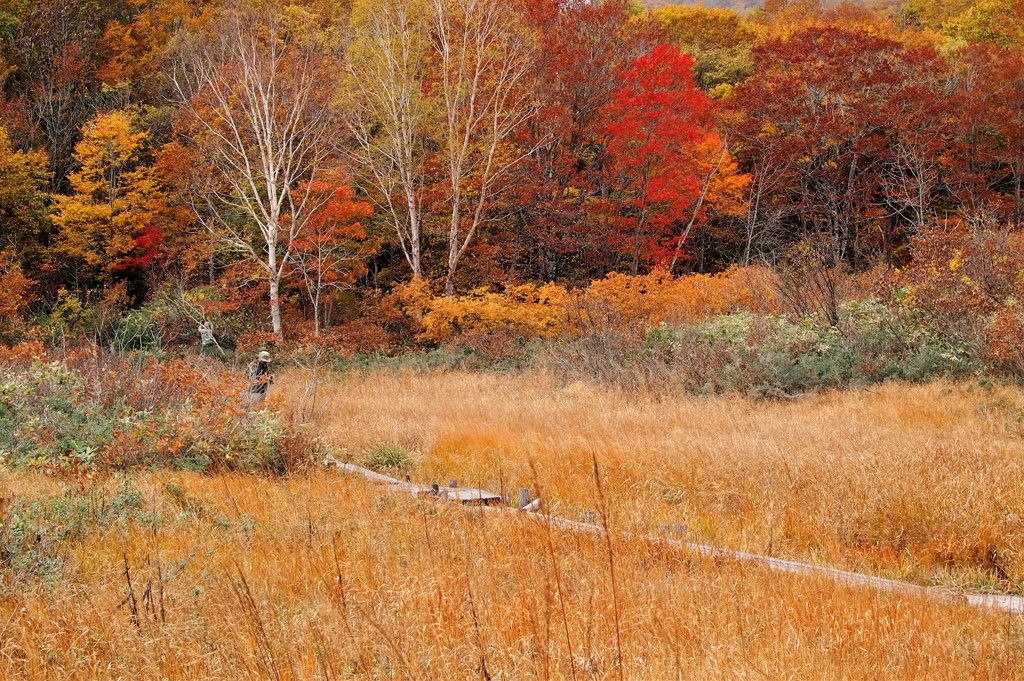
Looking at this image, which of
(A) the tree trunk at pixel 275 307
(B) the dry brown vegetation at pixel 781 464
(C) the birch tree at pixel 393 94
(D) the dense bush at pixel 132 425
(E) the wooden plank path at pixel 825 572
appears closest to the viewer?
(E) the wooden plank path at pixel 825 572

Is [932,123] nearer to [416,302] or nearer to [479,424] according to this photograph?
[416,302]

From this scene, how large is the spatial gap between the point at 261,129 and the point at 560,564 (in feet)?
78.5

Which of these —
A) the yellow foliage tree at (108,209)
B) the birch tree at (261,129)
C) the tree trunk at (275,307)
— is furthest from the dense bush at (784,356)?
the yellow foliage tree at (108,209)

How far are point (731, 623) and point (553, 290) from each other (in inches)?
781

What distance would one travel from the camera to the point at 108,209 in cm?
→ 2550

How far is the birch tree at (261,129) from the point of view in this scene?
2372 centimetres

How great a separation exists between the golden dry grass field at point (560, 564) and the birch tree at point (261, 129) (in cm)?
1589

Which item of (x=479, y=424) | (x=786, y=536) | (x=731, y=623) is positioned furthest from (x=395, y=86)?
(x=731, y=623)

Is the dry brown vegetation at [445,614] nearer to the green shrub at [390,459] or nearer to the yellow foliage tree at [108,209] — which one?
the green shrub at [390,459]

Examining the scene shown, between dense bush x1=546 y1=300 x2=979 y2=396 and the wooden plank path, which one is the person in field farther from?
dense bush x1=546 y1=300 x2=979 y2=396

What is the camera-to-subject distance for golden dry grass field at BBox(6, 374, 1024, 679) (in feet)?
11.0

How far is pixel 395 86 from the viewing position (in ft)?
80.3

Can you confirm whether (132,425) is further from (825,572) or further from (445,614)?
(825,572)

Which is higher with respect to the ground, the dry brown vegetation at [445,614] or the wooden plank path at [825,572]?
the dry brown vegetation at [445,614]
